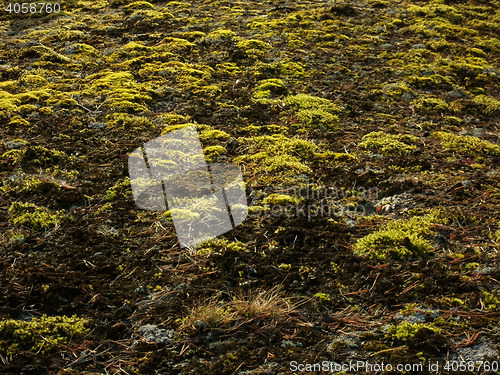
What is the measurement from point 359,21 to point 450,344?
8.07 meters

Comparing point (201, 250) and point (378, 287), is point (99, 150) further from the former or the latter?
point (378, 287)

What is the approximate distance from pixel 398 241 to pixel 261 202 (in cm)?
149

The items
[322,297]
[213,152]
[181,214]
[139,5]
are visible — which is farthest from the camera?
[139,5]

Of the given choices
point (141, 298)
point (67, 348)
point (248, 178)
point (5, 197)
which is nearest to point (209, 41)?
point (248, 178)

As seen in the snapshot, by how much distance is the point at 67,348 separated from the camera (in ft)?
10.0

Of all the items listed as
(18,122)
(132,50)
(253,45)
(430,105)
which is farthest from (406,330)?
(132,50)

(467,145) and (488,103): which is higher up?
(488,103)

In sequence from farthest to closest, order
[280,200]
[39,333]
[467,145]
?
[467,145] → [280,200] → [39,333]

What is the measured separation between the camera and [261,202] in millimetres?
4586

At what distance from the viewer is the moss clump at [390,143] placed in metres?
5.46

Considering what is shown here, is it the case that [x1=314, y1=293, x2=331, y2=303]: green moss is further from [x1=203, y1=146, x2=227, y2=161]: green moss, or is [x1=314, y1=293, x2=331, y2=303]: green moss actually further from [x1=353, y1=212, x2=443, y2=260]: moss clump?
[x1=203, y1=146, x2=227, y2=161]: green moss

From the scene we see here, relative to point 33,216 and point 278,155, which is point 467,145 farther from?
point 33,216

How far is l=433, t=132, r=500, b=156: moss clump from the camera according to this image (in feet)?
17.7

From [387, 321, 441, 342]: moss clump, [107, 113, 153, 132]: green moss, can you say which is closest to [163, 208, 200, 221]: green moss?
[107, 113, 153, 132]: green moss
